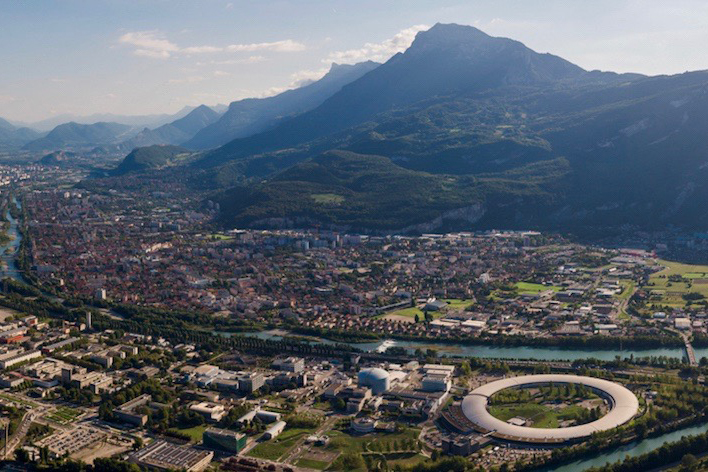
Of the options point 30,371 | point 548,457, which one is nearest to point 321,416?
point 548,457

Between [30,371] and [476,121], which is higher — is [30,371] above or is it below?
below

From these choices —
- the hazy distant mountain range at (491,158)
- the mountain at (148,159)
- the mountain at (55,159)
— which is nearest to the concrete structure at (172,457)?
the hazy distant mountain range at (491,158)

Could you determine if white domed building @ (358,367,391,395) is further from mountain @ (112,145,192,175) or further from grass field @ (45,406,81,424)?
mountain @ (112,145,192,175)

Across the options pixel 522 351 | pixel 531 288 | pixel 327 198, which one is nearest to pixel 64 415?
pixel 522 351

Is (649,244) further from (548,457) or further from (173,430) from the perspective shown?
(173,430)

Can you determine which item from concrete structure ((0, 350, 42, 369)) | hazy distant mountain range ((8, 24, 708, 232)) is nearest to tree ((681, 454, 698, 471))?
concrete structure ((0, 350, 42, 369))

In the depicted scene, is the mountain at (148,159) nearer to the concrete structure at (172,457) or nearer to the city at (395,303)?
the city at (395,303)
